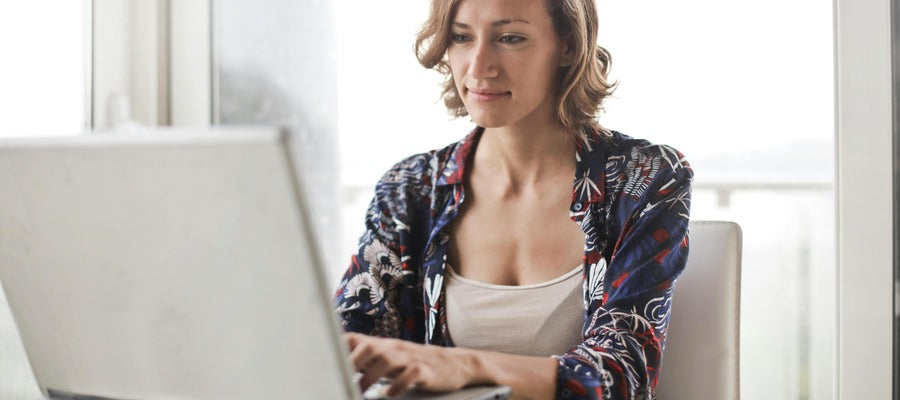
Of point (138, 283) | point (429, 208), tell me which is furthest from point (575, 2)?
point (138, 283)

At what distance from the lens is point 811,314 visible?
81.5 inches

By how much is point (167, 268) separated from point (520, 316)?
693 millimetres

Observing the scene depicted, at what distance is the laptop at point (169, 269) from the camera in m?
0.65

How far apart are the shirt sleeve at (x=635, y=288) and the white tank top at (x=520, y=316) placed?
0.16ft

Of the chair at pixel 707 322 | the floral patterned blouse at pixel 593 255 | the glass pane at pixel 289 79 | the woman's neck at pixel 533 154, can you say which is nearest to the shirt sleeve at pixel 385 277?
the floral patterned blouse at pixel 593 255

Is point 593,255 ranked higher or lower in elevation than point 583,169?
lower

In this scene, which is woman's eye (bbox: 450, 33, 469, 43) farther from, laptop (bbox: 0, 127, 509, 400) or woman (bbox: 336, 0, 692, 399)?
laptop (bbox: 0, 127, 509, 400)

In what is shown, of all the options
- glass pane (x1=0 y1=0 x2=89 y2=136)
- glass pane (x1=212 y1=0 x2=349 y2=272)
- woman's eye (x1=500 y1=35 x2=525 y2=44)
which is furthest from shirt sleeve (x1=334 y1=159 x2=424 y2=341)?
glass pane (x1=212 y1=0 x2=349 y2=272)

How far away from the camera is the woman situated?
1246 mm

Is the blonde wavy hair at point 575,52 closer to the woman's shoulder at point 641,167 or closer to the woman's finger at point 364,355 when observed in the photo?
the woman's shoulder at point 641,167

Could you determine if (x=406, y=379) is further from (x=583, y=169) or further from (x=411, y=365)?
(x=583, y=169)

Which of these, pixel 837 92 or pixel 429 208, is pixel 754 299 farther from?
pixel 429 208

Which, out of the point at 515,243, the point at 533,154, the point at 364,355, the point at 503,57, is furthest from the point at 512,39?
the point at 364,355

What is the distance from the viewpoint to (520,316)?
4.35 ft
